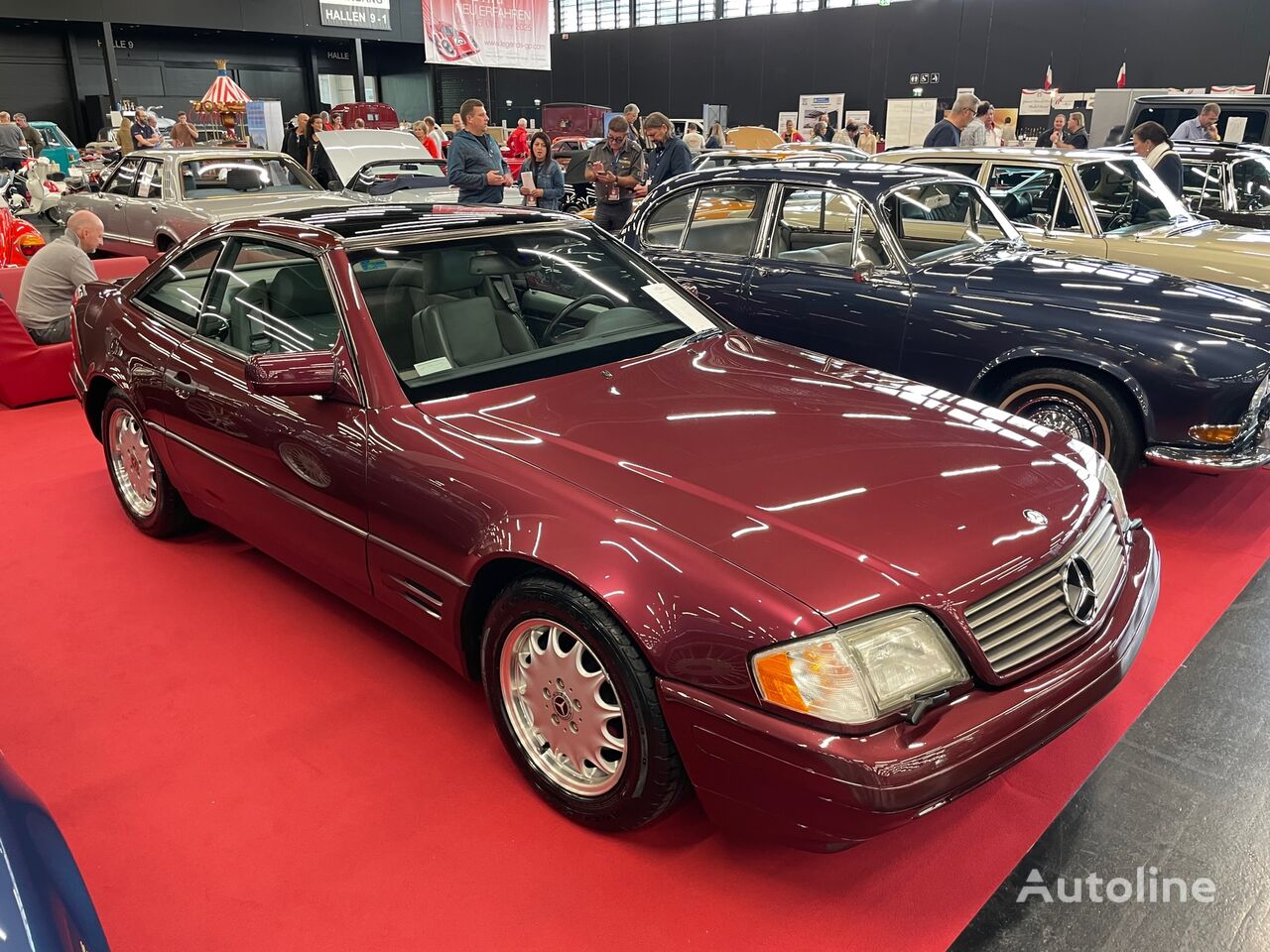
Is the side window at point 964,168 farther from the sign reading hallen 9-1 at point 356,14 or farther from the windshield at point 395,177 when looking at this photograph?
the sign reading hallen 9-1 at point 356,14

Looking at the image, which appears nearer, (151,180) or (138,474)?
(138,474)

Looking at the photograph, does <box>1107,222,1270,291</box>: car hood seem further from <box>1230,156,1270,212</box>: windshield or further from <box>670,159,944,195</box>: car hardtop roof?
<box>1230,156,1270,212</box>: windshield

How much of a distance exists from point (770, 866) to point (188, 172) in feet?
28.6

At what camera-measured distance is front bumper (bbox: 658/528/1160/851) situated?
1.75 meters

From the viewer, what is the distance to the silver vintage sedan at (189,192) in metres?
8.26

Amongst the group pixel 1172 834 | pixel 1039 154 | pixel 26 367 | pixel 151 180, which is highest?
pixel 1039 154

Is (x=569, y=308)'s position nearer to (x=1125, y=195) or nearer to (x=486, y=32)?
(x=1125, y=195)

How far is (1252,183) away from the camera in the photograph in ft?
26.0

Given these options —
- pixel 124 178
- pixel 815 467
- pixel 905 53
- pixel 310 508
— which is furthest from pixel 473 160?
pixel 905 53

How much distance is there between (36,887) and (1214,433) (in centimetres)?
425

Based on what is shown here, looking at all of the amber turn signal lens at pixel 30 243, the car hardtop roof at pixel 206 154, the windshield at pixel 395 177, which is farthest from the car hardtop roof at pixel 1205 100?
the amber turn signal lens at pixel 30 243

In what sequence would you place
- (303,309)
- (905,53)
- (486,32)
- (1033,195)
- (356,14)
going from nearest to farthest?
1. (303,309)
2. (1033,195)
3. (905,53)
4. (486,32)
5. (356,14)

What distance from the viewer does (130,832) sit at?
7.61 ft

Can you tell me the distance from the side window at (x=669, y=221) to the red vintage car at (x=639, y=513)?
2.18 metres
